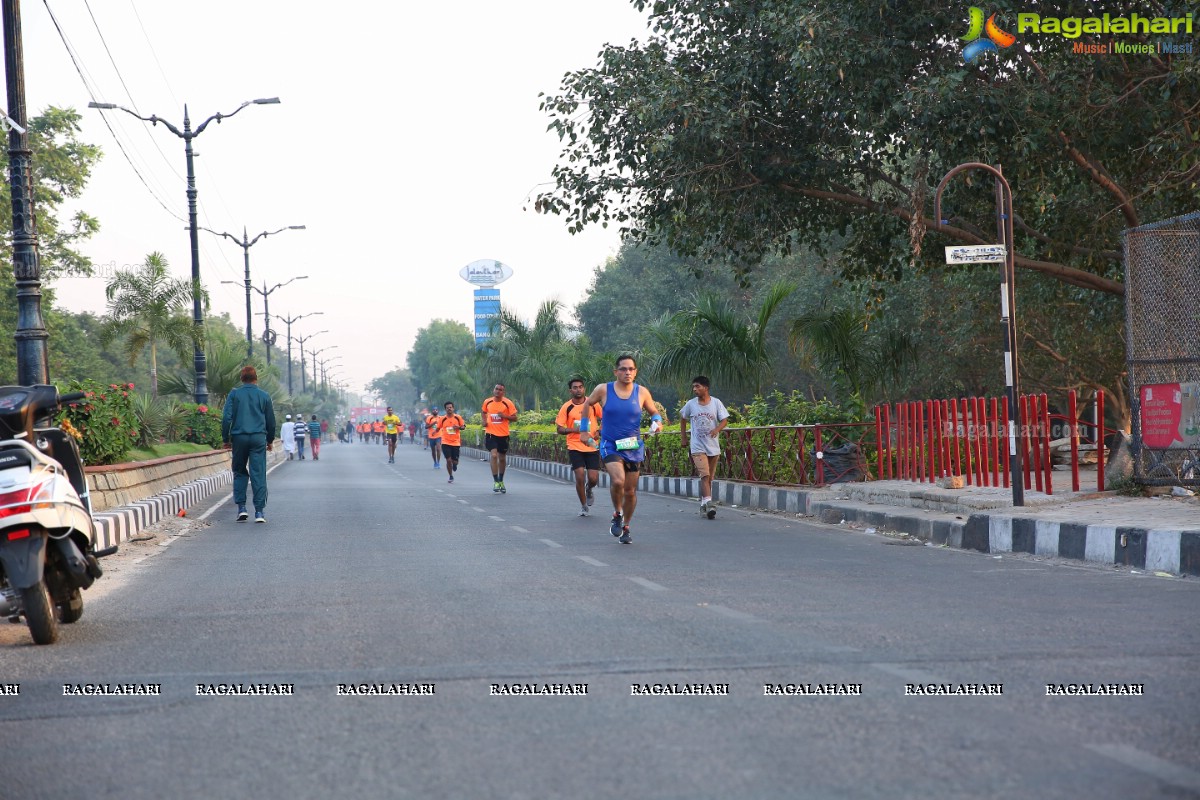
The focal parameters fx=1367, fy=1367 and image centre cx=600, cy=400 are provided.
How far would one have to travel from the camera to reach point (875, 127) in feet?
57.8

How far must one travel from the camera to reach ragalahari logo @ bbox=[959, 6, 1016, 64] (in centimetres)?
1709

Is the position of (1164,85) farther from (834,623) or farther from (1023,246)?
(834,623)

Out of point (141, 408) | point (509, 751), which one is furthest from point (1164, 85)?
point (141, 408)

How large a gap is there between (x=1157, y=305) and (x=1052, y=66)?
4681mm

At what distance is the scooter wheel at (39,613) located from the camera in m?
7.06

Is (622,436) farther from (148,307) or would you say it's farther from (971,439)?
(148,307)

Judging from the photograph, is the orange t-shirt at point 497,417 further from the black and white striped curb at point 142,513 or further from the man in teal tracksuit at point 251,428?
the man in teal tracksuit at point 251,428

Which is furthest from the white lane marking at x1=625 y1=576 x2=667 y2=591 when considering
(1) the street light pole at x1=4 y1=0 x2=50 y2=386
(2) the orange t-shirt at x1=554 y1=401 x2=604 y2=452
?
(2) the orange t-shirt at x1=554 y1=401 x2=604 y2=452

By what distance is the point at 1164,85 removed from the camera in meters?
16.9

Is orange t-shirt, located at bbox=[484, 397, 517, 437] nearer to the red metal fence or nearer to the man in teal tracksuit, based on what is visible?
the man in teal tracksuit

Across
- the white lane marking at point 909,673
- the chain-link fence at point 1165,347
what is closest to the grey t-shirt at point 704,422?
the chain-link fence at point 1165,347

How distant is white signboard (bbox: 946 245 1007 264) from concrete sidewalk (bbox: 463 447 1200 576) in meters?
2.51

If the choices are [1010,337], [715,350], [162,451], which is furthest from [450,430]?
[1010,337]

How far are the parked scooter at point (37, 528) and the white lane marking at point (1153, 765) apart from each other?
527cm
